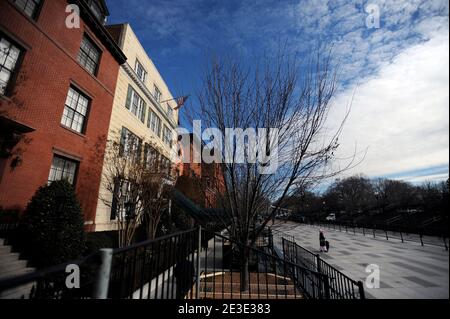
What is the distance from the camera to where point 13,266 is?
6.12 m

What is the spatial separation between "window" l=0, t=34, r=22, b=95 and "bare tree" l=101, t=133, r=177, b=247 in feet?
16.1

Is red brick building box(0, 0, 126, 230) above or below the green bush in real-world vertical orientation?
above

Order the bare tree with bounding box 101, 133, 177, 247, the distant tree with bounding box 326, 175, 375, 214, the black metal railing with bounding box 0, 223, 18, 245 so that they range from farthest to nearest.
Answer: the distant tree with bounding box 326, 175, 375, 214, the bare tree with bounding box 101, 133, 177, 247, the black metal railing with bounding box 0, 223, 18, 245

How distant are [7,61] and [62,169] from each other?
461 cm

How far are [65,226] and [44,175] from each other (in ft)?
10.9

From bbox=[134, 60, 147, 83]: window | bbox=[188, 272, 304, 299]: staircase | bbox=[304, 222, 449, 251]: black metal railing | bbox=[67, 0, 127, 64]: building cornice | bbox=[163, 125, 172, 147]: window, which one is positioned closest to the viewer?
bbox=[188, 272, 304, 299]: staircase

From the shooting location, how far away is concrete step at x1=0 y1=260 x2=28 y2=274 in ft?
19.2

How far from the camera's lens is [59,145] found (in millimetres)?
9477

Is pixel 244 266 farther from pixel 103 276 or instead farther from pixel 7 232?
pixel 7 232

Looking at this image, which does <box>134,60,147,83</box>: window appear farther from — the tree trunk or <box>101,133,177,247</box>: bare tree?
the tree trunk

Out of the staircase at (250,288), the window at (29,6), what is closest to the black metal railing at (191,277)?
the staircase at (250,288)

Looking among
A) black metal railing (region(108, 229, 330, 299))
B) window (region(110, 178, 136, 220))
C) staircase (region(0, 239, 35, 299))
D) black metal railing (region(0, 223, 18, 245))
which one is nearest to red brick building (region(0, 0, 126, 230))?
black metal railing (region(0, 223, 18, 245))

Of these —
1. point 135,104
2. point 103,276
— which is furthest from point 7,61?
point 103,276
